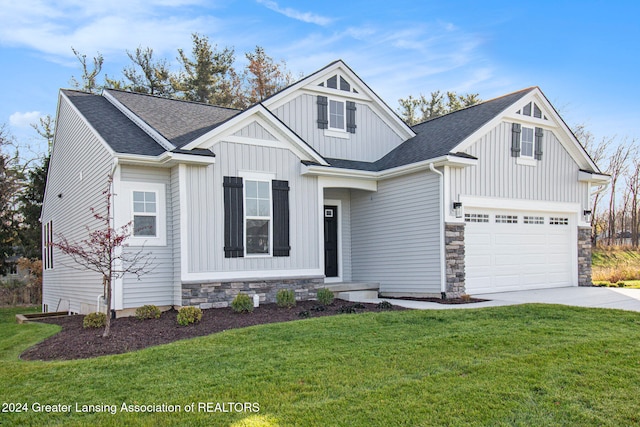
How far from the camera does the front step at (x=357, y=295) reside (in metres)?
11.8

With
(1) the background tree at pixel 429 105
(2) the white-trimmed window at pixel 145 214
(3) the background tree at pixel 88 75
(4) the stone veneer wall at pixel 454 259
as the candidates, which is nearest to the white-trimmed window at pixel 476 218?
(4) the stone veneer wall at pixel 454 259

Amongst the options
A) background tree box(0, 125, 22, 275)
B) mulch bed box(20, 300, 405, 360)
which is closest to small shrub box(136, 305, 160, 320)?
mulch bed box(20, 300, 405, 360)

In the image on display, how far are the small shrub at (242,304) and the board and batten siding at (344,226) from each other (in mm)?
4512

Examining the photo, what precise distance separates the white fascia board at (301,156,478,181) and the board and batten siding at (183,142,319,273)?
0.30m

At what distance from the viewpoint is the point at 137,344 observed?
7.08m

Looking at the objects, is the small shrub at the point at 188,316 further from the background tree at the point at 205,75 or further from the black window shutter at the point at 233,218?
the background tree at the point at 205,75

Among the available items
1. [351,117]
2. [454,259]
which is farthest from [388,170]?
[454,259]

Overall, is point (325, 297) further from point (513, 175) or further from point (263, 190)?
point (513, 175)

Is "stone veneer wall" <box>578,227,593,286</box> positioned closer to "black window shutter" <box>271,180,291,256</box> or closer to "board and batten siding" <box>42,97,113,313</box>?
"black window shutter" <box>271,180,291,256</box>

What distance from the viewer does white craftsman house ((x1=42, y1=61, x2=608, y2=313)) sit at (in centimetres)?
1004

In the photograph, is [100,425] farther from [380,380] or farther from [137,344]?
[137,344]

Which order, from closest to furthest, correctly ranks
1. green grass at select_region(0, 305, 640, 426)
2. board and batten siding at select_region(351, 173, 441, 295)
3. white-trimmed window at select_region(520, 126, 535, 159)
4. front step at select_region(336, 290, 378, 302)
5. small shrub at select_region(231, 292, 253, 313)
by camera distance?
green grass at select_region(0, 305, 640, 426) < small shrub at select_region(231, 292, 253, 313) < board and batten siding at select_region(351, 173, 441, 295) < front step at select_region(336, 290, 378, 302) < white-trimmed window at select_region(520, 126, 535, 159)

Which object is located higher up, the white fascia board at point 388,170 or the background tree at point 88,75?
the background tree at point 88,75

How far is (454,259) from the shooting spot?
37.3 ft
